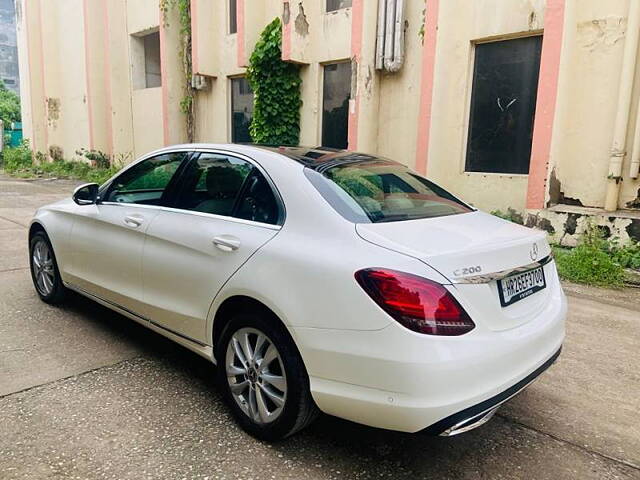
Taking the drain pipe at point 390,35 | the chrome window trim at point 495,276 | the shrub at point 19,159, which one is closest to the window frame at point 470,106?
the drain pipe at point 390,35

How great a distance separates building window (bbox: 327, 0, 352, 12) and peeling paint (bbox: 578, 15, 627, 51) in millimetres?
4614

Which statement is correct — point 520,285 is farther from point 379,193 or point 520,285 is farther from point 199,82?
point 199,82

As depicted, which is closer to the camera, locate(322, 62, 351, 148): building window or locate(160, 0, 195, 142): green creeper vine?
locate(322, 62, 351, 148): building window

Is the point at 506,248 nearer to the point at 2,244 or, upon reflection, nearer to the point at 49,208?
the point at 49,208

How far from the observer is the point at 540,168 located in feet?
24.6

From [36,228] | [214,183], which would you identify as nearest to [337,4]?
[36,228]

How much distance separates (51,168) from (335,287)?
20.1 meters

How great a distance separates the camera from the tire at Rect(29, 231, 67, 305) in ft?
15.2

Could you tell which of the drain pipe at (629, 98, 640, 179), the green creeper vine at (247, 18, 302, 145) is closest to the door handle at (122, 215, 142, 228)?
the drain pipe at (629, 98, 640, 179)

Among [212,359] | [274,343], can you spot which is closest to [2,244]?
[212,359]

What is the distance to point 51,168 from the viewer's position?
767 inches

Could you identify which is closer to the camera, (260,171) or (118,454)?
(118,454)

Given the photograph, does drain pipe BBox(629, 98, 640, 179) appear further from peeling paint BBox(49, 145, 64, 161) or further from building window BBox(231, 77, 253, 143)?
peeling paint BBox(49, 145, 64, 161)

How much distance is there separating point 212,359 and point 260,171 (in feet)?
3.69
